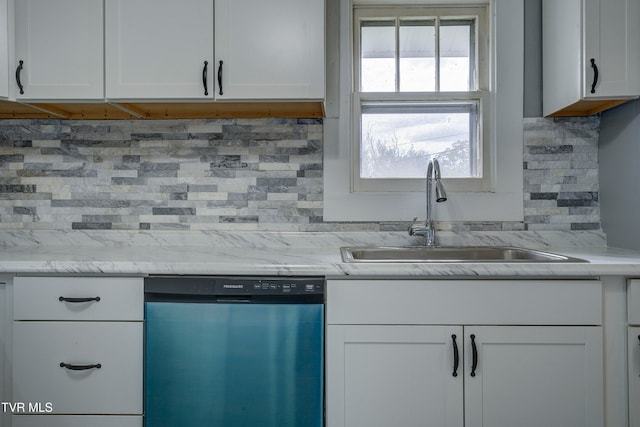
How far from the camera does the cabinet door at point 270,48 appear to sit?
160 centimetres

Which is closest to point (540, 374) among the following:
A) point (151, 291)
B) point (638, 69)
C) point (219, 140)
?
point (638, 69)

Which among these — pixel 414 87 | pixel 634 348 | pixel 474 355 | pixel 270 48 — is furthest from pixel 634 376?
pixel 270 48

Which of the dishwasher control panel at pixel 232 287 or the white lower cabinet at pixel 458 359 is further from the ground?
the dishwasher control panel at pixel 232 287

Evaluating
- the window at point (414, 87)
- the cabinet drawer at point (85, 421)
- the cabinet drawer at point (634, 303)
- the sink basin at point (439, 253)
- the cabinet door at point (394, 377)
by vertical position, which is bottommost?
the cabinet drawer at point (85, 421)

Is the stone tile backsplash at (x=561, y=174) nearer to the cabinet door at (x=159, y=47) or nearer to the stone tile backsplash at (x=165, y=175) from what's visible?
the stone tile backsplash at (x=165, y=175)

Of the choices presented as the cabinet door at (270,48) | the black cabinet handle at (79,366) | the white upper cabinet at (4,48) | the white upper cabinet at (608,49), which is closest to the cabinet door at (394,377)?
the black cabinet handle at (79,366)

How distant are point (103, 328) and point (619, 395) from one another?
1848 mm

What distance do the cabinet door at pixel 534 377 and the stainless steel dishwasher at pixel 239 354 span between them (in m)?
0.56

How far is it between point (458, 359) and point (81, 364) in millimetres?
1348

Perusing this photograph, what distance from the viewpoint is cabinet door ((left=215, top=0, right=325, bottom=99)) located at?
1.60 metres

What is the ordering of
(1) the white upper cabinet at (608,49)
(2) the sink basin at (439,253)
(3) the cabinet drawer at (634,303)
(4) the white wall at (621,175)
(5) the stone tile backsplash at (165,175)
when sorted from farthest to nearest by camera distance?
(5) the stone tile backsplash at (165,175) < (2) the sink basin at (439,253) < (4) the white wall at (621,175) < (1) the white upper cabinet at (608,49) < (3) the cabinet drawer at (634,303)

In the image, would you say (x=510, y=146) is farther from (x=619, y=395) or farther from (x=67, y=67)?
(x=67, y=67)

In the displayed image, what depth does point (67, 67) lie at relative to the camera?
1.63 metres

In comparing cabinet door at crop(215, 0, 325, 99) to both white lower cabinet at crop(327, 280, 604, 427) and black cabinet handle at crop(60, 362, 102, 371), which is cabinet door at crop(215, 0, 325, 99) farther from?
black cabinet handle at crop(60, 362, 102, 371)
